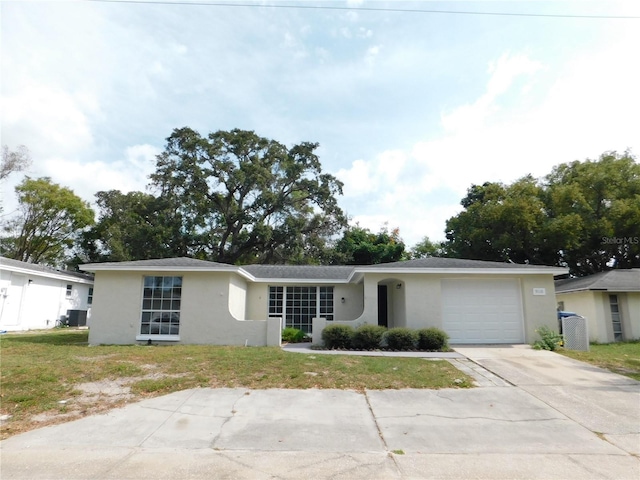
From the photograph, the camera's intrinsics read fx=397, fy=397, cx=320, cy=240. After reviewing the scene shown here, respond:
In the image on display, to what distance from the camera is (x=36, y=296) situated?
68.4ft

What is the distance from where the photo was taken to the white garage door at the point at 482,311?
14.1m

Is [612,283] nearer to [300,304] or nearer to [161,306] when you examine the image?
[300,304]

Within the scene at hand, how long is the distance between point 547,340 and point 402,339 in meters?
4.65

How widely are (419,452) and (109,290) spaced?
12.8 meters

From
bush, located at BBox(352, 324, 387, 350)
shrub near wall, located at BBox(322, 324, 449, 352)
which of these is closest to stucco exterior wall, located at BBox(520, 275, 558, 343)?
shrub near wall, located at BBox(322, 324, 449, 352)

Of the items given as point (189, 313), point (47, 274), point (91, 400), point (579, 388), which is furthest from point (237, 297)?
point (47, 274)

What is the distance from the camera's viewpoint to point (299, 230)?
32281 mm

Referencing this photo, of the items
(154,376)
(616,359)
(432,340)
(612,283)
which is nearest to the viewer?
(154,376)

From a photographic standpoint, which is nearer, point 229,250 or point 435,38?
point 435,38

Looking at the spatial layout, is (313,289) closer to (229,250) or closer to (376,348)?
(376,348)

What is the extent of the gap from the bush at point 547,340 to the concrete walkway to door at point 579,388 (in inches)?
32.4

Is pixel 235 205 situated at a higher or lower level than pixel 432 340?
higher

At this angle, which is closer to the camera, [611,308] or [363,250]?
[611,308]

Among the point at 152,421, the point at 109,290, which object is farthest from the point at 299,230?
the point at 152,421
